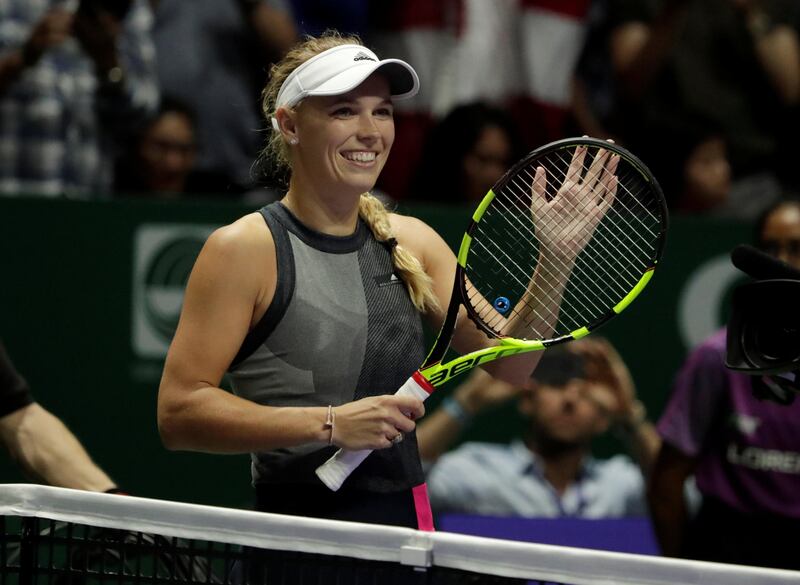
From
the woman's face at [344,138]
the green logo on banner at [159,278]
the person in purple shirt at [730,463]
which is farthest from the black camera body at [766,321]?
the green logo on banner at [159,278]

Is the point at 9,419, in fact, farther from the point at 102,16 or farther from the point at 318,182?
the point at 102,16

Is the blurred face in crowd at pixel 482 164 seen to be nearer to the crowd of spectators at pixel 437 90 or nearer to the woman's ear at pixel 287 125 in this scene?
the crowd of spectators at pixel 437 90

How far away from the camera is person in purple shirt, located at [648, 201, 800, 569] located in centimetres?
423

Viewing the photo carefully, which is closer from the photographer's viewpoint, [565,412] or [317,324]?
[317,324]

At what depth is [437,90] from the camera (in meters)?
6.68

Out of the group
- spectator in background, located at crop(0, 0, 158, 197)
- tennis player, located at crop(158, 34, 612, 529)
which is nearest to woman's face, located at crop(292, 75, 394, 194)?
tennis player, located at crop(158, 34, 612, 529)

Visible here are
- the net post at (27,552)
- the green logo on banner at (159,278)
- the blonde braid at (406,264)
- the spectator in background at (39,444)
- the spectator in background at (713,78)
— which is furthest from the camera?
the spectator in background at (713,78)

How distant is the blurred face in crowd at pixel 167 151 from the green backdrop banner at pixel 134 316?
1.95 feet

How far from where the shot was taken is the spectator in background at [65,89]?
584 cm

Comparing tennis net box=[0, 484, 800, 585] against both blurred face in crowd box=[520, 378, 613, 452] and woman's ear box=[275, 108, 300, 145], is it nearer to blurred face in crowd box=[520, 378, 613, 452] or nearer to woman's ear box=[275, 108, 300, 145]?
woman's ear box=[275, 108, 300, 145]

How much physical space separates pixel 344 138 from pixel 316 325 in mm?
359

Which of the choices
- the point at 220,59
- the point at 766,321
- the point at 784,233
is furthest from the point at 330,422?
the point at 220,59

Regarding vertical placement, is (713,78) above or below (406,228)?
above

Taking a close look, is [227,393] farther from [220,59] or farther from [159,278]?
[220,59]
